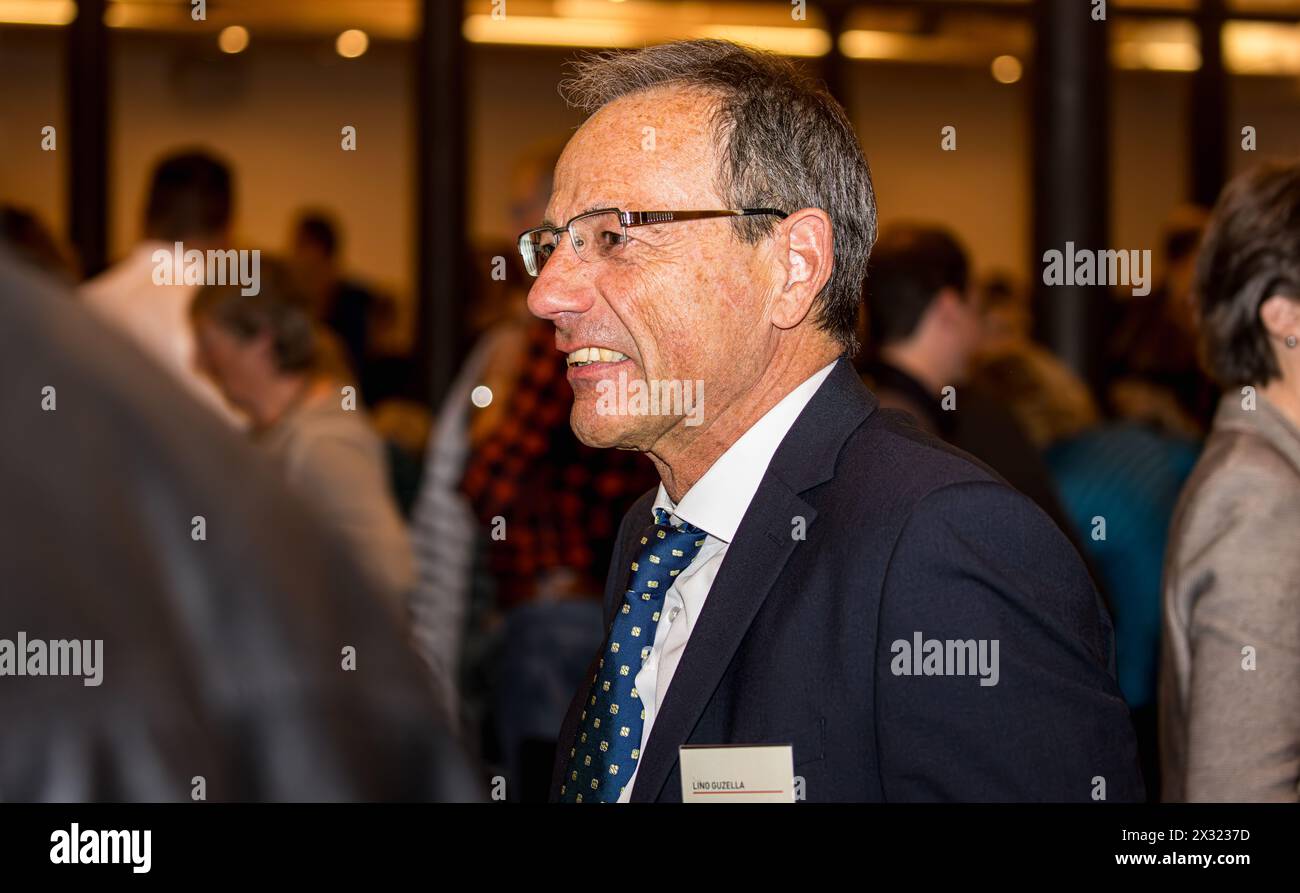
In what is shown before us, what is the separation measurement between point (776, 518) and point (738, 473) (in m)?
0.15

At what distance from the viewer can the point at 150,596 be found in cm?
44

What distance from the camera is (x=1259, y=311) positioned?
2303 mm

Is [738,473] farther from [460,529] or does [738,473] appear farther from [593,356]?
[460,529]

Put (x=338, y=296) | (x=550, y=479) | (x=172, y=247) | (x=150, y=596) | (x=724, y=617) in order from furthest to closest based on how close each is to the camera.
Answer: (x=338, y=296), (x=172, y=247), (x=550, y=479), (x=724, y=617), (x=150, y=596)

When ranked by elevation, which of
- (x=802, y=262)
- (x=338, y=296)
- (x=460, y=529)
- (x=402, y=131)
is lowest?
(x=460, y=529)

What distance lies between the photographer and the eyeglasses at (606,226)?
173 centimetres

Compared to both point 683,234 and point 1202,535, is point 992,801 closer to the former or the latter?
point 683,234

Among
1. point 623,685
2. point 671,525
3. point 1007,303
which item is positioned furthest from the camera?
point 1007,303

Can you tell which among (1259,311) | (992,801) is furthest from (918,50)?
(992,801)

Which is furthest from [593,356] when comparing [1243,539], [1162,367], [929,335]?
[1162,367]

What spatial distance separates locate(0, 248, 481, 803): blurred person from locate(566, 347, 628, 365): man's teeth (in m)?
1.32

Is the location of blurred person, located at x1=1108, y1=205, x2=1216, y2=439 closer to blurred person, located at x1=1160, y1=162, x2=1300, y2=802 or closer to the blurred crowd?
Answer: the blurred crowd

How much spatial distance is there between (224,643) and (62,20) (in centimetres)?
753

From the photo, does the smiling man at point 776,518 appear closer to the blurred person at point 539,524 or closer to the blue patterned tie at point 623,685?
the blue patterned tie at point 623,685
